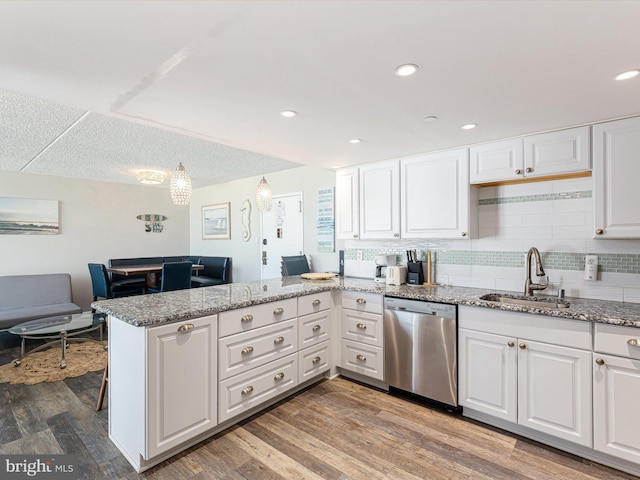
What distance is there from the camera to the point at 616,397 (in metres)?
1.81

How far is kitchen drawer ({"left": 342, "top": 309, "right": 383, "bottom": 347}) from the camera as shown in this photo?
279 cm

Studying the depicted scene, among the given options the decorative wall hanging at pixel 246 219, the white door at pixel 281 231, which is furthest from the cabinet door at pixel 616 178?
the decorative wall hanging at pixel 246 219

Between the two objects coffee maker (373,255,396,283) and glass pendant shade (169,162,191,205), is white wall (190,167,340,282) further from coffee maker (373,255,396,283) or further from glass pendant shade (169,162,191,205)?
glass pendant shade (169,162,191,205)

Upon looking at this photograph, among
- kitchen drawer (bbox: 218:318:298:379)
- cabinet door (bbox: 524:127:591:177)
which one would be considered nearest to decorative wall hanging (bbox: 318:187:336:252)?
kitchen drawer (bbox: 218:318:298:379)

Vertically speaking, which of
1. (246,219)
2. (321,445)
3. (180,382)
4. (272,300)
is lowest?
(321,445)

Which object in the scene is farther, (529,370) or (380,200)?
(380,200)

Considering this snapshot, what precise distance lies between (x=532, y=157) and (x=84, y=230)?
623 centimetres

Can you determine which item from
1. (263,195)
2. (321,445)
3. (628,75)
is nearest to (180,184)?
(263,195)

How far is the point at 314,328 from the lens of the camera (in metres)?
2.83

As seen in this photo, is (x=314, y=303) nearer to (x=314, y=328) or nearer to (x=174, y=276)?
(x=314, y=328)

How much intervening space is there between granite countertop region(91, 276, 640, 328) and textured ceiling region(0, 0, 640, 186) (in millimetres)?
1206

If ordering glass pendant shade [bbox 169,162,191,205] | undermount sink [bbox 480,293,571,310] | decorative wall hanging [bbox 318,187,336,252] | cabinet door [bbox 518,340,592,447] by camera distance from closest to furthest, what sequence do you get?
cabinet door [bbox 518,340,592,447] → undermount sink [bbox 480,293,571,310] → glass pendant shade [bbox 169,162,191,205] → decorative wall hanging [bbox 318,187,336,252]

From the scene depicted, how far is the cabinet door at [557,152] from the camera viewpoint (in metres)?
2.22

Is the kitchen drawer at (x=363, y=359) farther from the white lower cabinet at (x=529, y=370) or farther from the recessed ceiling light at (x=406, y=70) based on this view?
the recessed ceiling light at (x=406, y=70)
